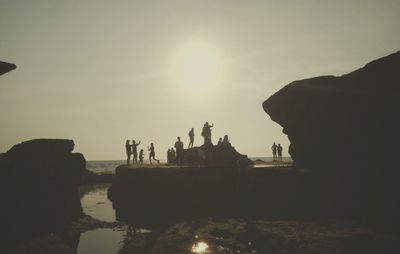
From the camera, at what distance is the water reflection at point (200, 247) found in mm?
11729

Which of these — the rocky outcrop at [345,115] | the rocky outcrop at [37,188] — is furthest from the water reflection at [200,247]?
the rocky outcrop at [345,115]

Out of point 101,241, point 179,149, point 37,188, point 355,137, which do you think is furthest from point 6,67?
point 355,137

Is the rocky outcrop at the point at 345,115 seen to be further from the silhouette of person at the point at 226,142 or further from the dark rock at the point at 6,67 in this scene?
the dark rock at the point at 6,67

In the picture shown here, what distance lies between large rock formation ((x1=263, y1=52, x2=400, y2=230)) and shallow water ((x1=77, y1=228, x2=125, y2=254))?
38.6ft

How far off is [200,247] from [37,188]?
36.7ft

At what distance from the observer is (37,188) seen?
59.9ft

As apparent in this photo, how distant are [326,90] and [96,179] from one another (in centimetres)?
4382

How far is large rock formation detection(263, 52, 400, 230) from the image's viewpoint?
1702cm

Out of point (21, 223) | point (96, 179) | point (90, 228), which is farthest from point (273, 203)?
point (96, 179)

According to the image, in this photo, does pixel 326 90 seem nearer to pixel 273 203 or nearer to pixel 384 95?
pixel 384 95

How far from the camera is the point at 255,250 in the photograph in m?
11.5

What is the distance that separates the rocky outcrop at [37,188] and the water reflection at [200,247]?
7511 mm

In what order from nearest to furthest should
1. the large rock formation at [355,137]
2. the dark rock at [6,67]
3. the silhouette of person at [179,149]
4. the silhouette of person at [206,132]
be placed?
the dark rock at [6,67] → the large rock formation at [355,137] → the silhouette of person at [206,132] → the silhouette of person at [179,149]

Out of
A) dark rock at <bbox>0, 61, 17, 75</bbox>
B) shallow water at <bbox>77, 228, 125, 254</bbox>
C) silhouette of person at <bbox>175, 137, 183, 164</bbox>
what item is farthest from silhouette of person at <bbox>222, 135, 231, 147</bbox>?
dark rock at <bbox>0, 61, 17, 75</bbox>
